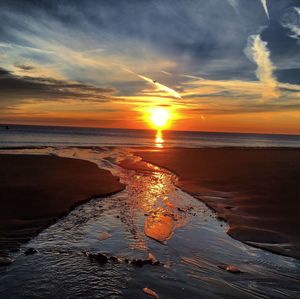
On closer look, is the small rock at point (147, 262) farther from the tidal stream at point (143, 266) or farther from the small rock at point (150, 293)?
the small rock at point (150, 293)

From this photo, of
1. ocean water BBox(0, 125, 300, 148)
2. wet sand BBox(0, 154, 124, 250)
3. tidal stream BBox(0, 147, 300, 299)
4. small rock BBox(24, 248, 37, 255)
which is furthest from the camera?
ocean water BBox(0, 125, 300, 148)

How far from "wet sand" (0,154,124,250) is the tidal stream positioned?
58 centimetres

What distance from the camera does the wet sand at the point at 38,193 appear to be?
964cm

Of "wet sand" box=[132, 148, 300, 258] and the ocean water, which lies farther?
the ocean water

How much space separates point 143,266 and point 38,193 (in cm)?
852

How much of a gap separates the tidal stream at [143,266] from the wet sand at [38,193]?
58 centimetres

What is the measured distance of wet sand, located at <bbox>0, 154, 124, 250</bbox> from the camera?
9.64 m

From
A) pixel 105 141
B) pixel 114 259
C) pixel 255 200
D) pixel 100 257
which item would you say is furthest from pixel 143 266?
pixel 105 141

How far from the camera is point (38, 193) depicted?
46.8 ft

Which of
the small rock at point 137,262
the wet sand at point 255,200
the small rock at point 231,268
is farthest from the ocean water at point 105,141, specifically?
the small rock at point 231,268

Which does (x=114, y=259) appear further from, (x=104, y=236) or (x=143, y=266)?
(x=104, y=236)

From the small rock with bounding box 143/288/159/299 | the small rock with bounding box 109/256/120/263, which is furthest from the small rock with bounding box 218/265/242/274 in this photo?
the small rock with bounding box 109/256/120/263

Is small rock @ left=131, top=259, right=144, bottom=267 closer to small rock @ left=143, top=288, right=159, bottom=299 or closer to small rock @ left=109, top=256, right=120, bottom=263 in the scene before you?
small rock @ left=109, top=256, right=120, bottom=263

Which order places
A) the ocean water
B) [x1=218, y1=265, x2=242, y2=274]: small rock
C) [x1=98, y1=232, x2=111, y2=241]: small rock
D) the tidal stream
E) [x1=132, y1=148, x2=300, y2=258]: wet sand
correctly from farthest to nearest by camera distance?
1. the ocean water
2. [x1=132, y1=148, x2=300, y2=258]: wet sand
3. [x1=98, y1=232, x2=111, y2=241]: small rock
4. [x1=218, y1=265, x2=242, y2=274]: small rock
5. the tidal stream
